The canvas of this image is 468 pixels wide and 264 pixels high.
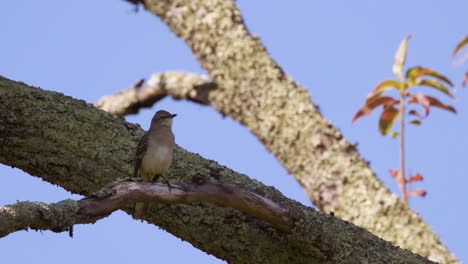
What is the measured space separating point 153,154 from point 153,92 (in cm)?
323

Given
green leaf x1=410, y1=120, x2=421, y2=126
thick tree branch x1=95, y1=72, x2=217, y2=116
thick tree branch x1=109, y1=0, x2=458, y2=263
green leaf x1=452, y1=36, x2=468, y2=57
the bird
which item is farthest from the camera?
thick tree branch x1=95, y1=72, x2=217, y2=116

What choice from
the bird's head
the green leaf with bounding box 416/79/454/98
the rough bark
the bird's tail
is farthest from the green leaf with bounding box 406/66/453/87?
the bird's tail

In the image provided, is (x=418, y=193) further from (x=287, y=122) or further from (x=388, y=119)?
(x=287, y=122)

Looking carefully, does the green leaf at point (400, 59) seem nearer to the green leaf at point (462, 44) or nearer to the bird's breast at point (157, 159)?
the green leaf at point (462, 44)

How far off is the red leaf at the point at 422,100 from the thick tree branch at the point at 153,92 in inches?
98.1

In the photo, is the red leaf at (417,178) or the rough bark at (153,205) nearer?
the rough bark at (153,205)

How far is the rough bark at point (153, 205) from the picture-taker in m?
4.27

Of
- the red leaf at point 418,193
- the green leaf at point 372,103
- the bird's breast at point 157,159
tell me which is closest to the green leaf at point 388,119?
the green leaf at point 372,103

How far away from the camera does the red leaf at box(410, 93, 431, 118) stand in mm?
5282

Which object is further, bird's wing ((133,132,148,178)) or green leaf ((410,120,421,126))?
green leaf ((410,120,421,126))

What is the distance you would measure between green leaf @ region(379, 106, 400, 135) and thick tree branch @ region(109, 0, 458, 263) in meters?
0.73

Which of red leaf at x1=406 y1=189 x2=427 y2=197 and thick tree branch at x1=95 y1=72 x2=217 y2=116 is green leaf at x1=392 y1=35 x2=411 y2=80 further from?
thick tree branch at x1=95 y1=72 x2=217 y2=116

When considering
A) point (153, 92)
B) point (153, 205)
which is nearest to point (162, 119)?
point (153, 205)

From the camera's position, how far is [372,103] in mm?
5590
